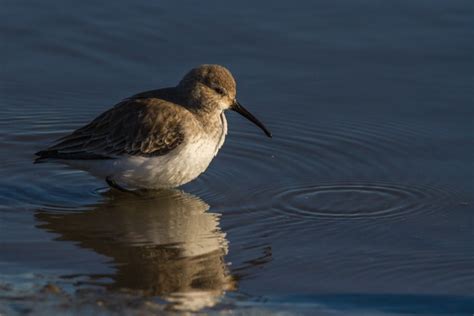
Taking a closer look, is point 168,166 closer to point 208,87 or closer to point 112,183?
point 112,183

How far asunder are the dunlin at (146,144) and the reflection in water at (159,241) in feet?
0.83

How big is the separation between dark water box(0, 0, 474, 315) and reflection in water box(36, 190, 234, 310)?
0.07 feet

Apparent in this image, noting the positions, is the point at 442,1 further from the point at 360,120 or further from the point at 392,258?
the point at 392,258

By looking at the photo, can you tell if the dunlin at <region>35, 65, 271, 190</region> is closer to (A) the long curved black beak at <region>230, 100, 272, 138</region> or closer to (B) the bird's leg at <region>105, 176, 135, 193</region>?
(B) the bird's leg at <region>105, 176, 135, 193</region>

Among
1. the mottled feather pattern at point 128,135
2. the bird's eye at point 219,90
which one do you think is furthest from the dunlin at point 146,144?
the bird's eye at point 219,90

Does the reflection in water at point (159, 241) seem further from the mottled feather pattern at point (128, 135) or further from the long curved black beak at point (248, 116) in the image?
the long curved black beak at point (248, 116)

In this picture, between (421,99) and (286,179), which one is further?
(421,99)

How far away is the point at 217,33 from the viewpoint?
1260 centimetres

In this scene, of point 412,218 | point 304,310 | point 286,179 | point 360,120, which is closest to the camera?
point 304,310

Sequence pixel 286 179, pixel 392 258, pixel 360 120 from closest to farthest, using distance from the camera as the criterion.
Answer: pixel 392 258 < pixel 286 179 < pixel 360 120

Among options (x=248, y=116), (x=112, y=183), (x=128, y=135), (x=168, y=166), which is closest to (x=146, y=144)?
(x=128, y=135)

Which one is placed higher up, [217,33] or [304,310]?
[217,33]

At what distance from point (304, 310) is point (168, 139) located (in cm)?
295

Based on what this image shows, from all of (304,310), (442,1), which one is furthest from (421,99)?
(304,310)
